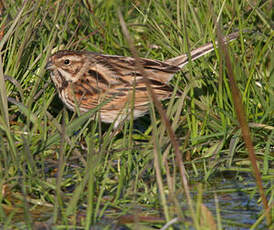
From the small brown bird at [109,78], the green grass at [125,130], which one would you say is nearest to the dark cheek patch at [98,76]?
the small brown bird at [109,78]

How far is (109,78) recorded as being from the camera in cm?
583

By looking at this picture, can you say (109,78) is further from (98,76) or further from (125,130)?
(125,130)

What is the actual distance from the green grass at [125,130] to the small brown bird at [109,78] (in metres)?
0.15

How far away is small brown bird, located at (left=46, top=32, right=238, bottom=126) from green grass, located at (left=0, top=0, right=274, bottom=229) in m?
0.15

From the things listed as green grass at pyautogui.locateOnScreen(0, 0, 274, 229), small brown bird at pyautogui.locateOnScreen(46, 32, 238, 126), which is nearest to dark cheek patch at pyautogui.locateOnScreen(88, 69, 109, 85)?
small brown bird at pyautogui.locateOnScreen(46, 32, 238, 126)

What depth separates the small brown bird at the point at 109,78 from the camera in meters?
5.67

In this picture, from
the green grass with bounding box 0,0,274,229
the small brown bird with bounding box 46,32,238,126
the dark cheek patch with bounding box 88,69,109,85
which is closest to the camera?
the green grass with bounding box 0,0,274,229

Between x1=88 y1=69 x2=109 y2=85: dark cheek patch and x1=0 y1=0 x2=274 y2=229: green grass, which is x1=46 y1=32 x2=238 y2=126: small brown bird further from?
x1=0 y1=0 x2=274 y2=229: green grass

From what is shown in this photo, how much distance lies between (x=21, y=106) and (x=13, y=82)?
672mm

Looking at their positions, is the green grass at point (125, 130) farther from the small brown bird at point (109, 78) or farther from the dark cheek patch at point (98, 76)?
the dark cheek patch at point (98, 76)

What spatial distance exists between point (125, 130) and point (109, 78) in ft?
4.46

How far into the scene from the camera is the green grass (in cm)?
386

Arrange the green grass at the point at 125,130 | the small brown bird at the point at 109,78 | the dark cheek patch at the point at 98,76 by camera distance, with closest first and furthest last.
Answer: the green grass at the point at 125,130 → the small brown bird at the point at 109,78 → the dark cheek patch at the point at 98,76

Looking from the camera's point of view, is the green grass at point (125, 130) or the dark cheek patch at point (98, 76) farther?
the dark cheek patch at point (98, 76)
